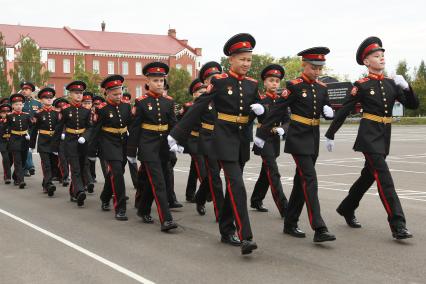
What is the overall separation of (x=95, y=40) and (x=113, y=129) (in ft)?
245

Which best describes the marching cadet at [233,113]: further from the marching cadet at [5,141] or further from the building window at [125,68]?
the building window at [125,68]

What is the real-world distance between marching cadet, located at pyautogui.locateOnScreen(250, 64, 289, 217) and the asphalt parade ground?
11.5 inches

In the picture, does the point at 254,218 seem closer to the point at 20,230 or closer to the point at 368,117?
the point at 368,117

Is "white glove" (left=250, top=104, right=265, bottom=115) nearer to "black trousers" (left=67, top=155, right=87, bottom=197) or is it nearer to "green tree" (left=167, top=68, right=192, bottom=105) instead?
"black trousers" (left=67, top=155, right=87, bottom=197)

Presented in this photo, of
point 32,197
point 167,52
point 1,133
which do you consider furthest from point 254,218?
point 167,52

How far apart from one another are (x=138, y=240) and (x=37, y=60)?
2190 inches

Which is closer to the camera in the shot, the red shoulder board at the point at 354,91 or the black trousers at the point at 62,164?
the red shoulder board at the point at 354,91

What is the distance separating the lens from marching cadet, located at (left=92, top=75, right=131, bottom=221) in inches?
359

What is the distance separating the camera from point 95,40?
8119 cm

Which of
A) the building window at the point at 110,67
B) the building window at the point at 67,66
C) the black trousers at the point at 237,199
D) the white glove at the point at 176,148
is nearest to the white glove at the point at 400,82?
the black trousers at the point at 237,199

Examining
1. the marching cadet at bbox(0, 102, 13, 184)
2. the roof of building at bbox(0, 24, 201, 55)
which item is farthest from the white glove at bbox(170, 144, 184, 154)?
the roof of building at bbox(0, 24, 201, 55)

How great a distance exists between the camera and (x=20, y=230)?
8.12 meters

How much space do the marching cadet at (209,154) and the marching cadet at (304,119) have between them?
80 cm

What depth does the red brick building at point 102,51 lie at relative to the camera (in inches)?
3027
